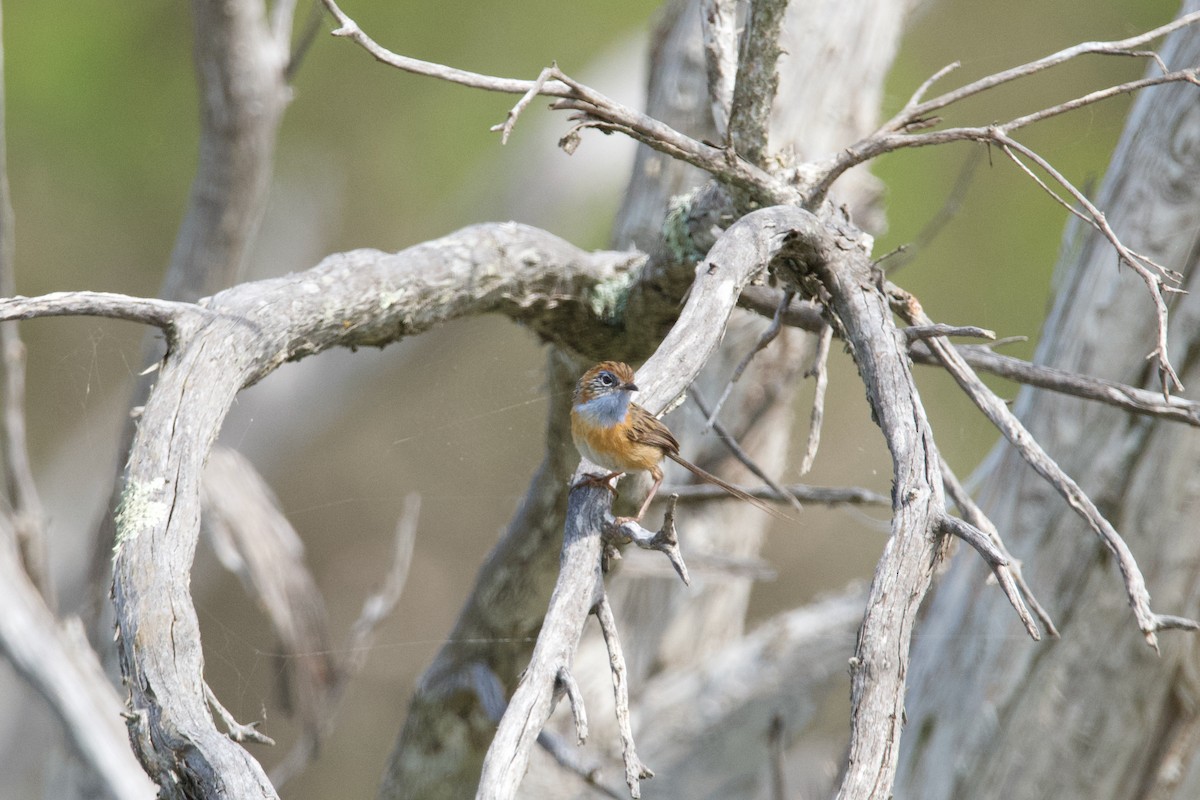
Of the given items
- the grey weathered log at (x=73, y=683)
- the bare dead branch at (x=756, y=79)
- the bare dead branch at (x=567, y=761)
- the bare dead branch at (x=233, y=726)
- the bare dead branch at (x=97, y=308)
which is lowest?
the grey weathered log at (x=73, y=683)

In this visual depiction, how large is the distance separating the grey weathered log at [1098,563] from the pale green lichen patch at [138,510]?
2.06 meters

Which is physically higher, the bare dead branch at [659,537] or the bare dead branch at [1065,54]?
the bare dead branch at [1065,54]

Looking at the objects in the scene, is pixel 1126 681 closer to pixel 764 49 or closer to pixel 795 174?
pixel 795 174

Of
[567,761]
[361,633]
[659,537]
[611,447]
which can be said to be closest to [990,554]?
[659,537]

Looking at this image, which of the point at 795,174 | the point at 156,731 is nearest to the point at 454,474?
the point at 795,174

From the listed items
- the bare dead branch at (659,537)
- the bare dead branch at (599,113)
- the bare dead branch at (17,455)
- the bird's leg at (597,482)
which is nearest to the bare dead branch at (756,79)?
the bare dead branch at (599,113)

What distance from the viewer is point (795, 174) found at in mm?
1584

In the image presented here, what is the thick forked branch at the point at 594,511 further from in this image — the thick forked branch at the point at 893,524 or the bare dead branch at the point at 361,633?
the bare dead branch at the point at 361,633

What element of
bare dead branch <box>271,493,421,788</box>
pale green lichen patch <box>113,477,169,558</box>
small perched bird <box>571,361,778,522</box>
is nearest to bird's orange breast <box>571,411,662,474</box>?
small perched bird <box>571,361,778,522</box>

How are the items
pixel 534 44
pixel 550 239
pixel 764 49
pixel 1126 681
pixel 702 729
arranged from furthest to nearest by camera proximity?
1. pixel 534 44
2. pixel 702 729
3. pixel 1126 681
4. pixel 550 239
5. pixel 764 49

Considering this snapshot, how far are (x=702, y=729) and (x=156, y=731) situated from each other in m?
2.98

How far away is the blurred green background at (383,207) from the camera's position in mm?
5234

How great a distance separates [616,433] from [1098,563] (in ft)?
5.16

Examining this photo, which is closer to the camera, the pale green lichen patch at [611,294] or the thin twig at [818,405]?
the thin twig at [818,405]
